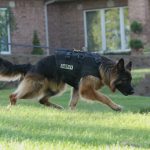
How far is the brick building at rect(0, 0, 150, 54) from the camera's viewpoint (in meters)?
27.7

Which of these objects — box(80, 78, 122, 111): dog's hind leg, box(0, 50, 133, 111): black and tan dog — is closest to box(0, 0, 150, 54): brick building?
box(0, 50, 133, 111): black and tan dog

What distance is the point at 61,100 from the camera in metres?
15.7

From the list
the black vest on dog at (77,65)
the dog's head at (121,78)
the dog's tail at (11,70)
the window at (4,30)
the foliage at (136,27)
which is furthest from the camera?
the foliage at (136,27)

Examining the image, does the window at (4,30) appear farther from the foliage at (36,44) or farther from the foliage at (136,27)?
the foliage at (136,27)

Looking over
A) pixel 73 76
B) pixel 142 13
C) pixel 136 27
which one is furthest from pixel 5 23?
pixel 73 76

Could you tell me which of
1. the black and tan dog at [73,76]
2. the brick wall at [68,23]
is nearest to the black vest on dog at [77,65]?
the black and tan dog at [73,76]

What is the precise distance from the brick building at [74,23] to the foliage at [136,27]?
56 centimetres

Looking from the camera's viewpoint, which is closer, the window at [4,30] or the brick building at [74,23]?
the window at [4,30]

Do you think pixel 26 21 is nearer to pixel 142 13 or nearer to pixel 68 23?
pixel 68 23

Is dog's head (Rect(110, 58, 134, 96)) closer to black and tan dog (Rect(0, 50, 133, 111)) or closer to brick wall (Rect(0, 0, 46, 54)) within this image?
black and tan dog (Rect(0, 50, 133, 111))

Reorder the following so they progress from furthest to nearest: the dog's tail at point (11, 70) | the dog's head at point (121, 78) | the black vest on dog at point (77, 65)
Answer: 1. the dog's tail at point (11, 70)
2. the dog's head at point (121, 78)
3. the black vest on dog at point (77, 65)

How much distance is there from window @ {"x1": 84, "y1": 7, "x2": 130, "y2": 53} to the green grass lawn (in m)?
17.5

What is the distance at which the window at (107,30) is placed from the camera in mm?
28750

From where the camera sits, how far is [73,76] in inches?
446
